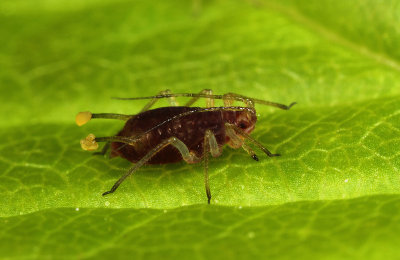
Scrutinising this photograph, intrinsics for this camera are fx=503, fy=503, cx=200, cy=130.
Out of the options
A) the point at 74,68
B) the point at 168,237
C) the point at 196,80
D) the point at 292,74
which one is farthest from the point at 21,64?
the point at 168,237

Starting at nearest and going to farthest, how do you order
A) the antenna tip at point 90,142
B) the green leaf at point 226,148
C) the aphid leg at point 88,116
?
the green leaf at point 226,148 → the antenna tip at point 90,142 → the aphid leg at point 88,116

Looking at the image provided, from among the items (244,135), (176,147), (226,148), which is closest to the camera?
(176,147)

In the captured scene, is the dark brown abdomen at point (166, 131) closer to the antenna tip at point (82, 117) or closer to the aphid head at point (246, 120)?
the aphid head at point (246, 120)

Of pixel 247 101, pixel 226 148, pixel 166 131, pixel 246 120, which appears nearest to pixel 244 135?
pixel 246 120

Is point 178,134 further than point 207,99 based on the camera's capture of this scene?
No

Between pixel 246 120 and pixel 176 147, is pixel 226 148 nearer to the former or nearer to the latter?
pixel 246 120

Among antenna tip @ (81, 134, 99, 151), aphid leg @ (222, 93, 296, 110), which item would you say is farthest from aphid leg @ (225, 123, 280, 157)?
antenna tip @ (81, 134, 99, 151)

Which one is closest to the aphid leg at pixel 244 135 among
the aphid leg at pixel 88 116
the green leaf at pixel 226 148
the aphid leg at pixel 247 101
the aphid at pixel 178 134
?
the aphid at pixel 178 134
